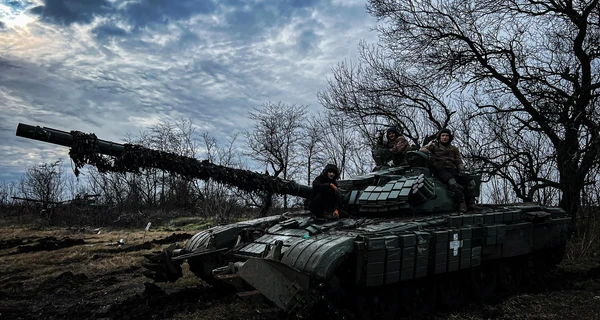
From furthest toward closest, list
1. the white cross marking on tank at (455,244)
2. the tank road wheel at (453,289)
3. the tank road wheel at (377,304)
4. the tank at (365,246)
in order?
the tank road wheel at (453,289), the white cross marking on tank at (455,244), the tank road wheel at (377,304), the tank at (365,246)

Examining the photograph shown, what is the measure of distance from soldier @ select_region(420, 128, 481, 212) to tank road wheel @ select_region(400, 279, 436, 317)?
183 cm

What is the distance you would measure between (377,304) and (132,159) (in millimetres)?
3845

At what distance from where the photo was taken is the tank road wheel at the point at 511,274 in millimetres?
9023

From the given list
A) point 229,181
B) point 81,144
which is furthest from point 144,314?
point 81,144

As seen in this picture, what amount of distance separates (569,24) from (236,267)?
11182mm

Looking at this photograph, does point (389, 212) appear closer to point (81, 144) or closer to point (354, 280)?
point (354, 280)

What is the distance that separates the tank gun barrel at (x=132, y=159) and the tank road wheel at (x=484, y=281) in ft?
13.2

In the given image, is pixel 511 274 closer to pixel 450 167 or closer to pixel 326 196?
pixel 450 167

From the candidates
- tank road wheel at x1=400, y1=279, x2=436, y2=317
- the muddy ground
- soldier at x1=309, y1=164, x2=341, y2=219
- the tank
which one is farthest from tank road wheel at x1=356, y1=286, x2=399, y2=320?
soldier at x1=309, y1=164, x2=341, y2=219

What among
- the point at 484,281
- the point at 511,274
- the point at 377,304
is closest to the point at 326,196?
the point at 377,304

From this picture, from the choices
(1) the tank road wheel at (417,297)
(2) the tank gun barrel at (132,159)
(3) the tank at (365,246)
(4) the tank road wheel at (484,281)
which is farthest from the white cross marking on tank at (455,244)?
(2) the tank gun barrel at (132,159)

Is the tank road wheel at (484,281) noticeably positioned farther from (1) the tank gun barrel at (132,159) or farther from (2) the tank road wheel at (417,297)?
(1) the tank gun barrel at (132,159)

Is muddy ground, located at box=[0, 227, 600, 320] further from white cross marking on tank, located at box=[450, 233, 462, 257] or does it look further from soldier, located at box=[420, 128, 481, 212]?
soldier, located at box=[420, 128, 481, 212]

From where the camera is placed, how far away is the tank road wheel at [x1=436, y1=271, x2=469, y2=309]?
7.69 m
